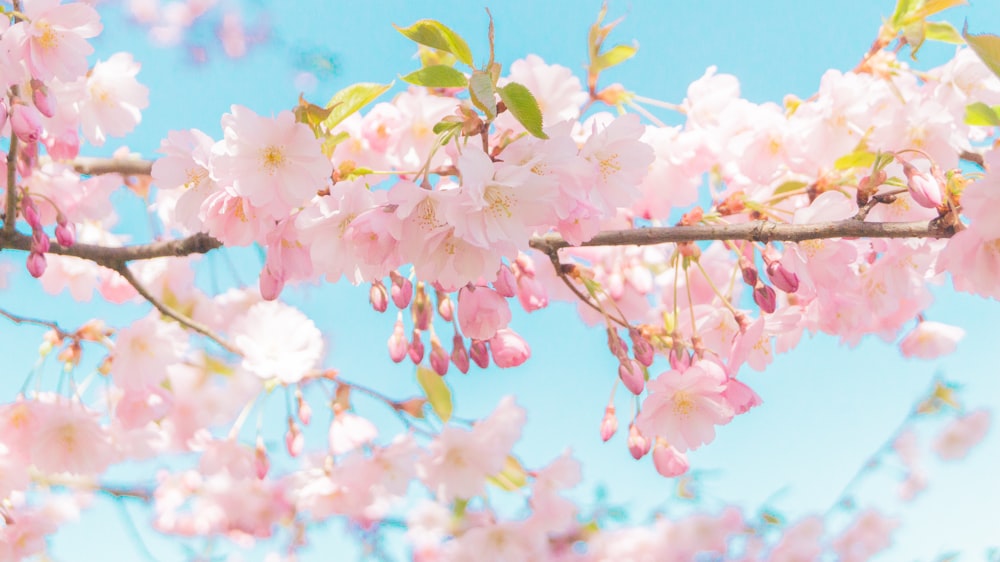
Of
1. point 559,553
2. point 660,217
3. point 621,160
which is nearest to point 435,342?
point 621,160

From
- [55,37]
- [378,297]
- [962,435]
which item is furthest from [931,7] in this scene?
[962,435]

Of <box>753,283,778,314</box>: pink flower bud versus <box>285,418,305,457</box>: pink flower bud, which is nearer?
<box>753,283,778,314</box>: pink flower bud

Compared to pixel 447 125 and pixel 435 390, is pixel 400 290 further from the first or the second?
pixel 435 390

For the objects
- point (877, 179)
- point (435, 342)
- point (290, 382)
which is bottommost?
point (290, 382)

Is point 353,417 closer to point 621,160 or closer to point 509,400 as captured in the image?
point 509,400

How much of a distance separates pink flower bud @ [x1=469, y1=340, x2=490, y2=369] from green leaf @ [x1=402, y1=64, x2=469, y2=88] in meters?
0.56

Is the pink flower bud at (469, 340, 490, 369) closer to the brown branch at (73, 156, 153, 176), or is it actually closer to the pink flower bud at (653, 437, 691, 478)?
the pink flower bud at (653, 437, 691, 478)

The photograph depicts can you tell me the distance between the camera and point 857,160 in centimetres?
149

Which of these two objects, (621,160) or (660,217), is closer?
(621,160)

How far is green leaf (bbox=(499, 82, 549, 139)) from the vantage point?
90 cm

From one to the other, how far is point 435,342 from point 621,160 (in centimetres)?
60

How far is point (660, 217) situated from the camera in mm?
2109

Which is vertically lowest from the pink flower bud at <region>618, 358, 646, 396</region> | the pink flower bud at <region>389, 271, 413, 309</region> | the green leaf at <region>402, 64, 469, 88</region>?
the pink flower bud at <region>389, 271, 413, 309</region>

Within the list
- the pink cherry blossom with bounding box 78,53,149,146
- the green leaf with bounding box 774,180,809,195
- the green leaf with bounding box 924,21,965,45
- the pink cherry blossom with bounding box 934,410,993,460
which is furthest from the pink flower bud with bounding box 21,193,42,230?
the pink cherry blossom with bounding box 934,410,993,460
